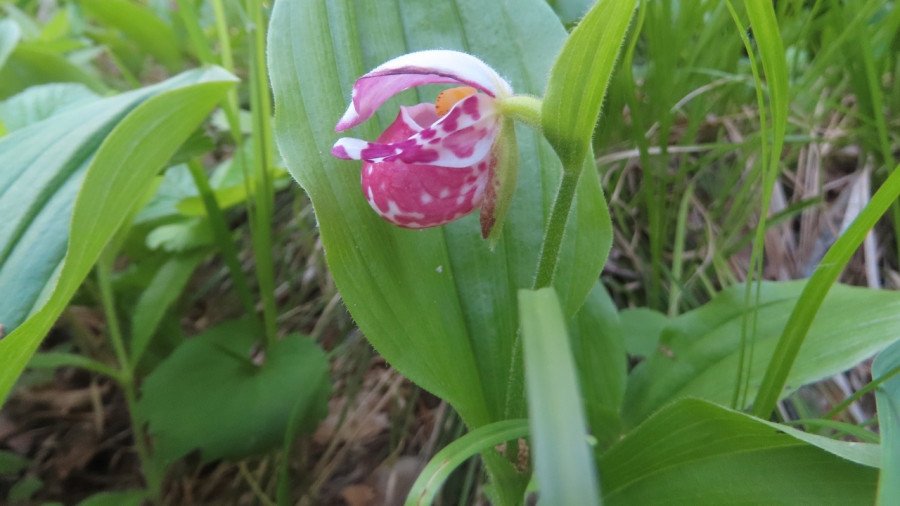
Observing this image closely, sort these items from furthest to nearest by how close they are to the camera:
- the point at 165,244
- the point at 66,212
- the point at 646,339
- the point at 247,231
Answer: the point at 247,231
the point at 165,244
the point at 646,339
the point at 66,212

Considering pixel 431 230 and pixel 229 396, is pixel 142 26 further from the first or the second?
pixel 431 230

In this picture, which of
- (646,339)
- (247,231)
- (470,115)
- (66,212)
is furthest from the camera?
(247,231)

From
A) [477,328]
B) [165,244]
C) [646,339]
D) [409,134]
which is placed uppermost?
[409,134]

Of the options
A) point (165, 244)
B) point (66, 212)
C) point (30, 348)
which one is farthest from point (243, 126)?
point (30, 348)

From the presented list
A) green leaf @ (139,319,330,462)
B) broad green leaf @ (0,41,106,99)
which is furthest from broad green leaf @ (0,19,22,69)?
green leaf @ (139,319,330,462)

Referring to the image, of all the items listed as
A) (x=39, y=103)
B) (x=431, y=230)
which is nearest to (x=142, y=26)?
(x=39, y=103)

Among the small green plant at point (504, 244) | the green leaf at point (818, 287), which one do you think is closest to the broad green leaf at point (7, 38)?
the small green plant at point (504, 244)

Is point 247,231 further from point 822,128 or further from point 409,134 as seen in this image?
point 822,128
